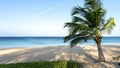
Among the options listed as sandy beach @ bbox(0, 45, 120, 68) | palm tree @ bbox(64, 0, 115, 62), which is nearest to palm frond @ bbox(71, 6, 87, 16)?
palm tree @ bbox(64, 0, 115, 62)

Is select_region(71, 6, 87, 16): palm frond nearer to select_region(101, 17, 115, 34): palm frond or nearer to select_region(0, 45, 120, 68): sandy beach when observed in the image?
select_region(101, 17, 115, 34): palm frond

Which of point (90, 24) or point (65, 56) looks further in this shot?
point (65, 56)

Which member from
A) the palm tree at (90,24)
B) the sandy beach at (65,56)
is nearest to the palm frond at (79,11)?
the palm tree at (90,24)

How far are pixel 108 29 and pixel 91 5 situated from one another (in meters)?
1.94

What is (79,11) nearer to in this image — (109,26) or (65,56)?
(109,26)

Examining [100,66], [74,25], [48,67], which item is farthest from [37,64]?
[74,25]

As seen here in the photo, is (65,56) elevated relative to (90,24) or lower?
lower

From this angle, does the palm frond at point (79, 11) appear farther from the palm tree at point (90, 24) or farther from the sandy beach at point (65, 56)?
the sandy beach at point (65, 56)

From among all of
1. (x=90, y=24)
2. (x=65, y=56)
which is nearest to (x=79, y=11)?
(x=90, y=24)

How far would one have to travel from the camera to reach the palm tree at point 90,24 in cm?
1518

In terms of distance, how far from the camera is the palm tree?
1518 centimetres

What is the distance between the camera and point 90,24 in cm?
1546

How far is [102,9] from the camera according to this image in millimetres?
15617

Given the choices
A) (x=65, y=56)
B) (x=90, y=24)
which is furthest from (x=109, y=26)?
(x=65, y=56)
